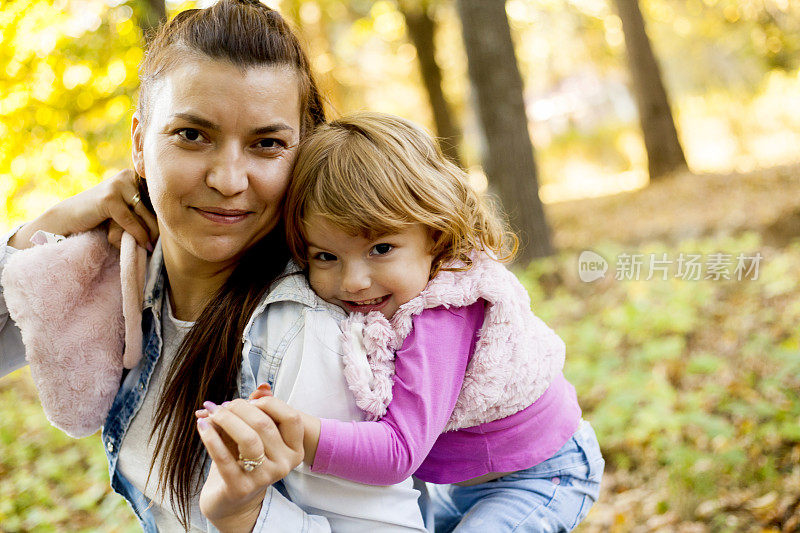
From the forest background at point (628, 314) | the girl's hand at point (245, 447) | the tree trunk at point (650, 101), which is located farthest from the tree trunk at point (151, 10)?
the tree trunk at point (650, 101)

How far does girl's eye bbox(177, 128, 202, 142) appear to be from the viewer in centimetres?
144

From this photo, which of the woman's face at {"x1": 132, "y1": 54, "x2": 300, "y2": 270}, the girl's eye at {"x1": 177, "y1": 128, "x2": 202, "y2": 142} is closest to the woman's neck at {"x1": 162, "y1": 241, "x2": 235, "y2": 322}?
the woman's face at {"x1": 132, "y1": 54, "x2": 300, "y2": 270}

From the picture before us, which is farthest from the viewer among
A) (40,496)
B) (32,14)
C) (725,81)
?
(725,81)

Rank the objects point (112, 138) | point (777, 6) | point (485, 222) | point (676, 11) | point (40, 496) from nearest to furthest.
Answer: point (485, 222) < point (40, 496) < point (112, 138) < point (777, 6) < point (676, 11)

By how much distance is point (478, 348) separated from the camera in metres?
1.50

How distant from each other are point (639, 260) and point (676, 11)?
765 centimetres

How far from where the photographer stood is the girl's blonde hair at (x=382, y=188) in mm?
1445

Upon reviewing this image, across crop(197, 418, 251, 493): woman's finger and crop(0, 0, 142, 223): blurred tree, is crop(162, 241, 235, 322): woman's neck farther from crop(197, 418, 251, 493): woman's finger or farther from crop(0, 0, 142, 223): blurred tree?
crop(0, 0, 142, 223): blurred tree

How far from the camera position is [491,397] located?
1.49 metres

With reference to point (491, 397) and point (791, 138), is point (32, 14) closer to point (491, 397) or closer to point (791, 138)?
point (491, 397)

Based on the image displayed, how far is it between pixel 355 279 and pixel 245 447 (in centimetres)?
48

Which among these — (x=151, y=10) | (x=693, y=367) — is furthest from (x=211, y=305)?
(x=693, y=367)

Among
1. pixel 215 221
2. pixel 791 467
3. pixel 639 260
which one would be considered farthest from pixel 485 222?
pixel 639 260

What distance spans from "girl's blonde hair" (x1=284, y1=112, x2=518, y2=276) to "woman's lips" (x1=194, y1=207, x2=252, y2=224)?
0.12 meters
